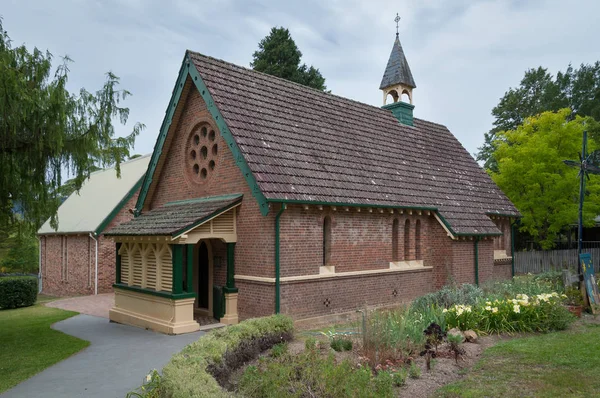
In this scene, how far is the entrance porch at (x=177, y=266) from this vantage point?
1300cm

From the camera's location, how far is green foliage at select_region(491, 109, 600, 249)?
27828 mm

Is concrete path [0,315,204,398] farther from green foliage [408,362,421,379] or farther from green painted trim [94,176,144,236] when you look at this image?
green painted trim [94,176,144,236]

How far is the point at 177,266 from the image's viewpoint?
12984 mm

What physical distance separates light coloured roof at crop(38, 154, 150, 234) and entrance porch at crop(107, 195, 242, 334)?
9.61 m

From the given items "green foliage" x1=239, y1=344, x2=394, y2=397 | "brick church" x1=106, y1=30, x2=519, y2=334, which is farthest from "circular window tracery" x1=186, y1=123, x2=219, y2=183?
"green foliage" x1=239, y1=344, x2=394, y2=397

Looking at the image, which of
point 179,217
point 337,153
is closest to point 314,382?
point 179,217

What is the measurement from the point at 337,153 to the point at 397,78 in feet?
29.4

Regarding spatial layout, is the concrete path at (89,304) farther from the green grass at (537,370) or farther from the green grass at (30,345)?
the green grass at (537,370)

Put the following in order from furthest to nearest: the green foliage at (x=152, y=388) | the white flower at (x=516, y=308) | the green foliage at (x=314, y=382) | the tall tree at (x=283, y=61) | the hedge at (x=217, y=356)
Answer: the tall tree at (x=283, y=61)
the white flower at (x=516, y=308)
the green foliage at (x=152, y=388)
the green foliage at (x=314, y=382)
the hedge at (x=217, y=356)

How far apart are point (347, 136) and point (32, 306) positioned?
1538 cm

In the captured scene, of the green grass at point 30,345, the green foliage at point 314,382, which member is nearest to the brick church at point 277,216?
the green grass at point 30,345

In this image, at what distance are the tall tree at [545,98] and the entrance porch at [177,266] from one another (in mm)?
41152

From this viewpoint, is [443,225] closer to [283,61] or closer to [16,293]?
[16,293]

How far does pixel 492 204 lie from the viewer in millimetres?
22328
